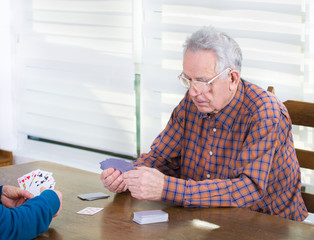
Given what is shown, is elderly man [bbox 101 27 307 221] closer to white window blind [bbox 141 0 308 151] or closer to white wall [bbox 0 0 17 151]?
white window blind [bbox 141 0 308 151]

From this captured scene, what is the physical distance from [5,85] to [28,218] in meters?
3.20

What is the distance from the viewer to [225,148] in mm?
2240

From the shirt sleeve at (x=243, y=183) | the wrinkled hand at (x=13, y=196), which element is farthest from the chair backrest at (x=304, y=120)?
the wrinkled hand at (x=13, y=196)

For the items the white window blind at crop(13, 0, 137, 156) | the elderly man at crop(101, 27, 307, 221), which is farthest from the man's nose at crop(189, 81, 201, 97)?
the white window blind at crop(13, 0, 137, 156)

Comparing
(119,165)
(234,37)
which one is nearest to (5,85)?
(234,37)

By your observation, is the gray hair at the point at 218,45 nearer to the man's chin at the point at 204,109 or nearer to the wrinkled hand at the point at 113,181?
the man's chin at the point at 204,109

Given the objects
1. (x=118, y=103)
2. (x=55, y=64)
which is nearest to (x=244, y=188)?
(x=118, y=103)

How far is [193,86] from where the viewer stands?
214 cm

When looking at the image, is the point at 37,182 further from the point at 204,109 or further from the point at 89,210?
the point at 204,109

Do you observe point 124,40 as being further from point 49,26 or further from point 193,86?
point 193,86

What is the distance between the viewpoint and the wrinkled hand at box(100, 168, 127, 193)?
2.06m

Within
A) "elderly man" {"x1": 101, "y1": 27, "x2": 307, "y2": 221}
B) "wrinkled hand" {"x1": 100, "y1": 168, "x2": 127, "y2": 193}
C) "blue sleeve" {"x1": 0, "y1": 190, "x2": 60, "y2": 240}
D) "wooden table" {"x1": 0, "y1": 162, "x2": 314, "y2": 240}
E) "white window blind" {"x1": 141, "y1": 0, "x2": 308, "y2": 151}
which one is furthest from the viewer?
"white window blind" {"x1": 141, "y1": 0, "x2": 308, "y2": 151}

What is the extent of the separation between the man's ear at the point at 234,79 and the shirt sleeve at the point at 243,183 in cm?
21

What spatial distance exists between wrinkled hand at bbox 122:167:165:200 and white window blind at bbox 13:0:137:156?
67.0 inches
